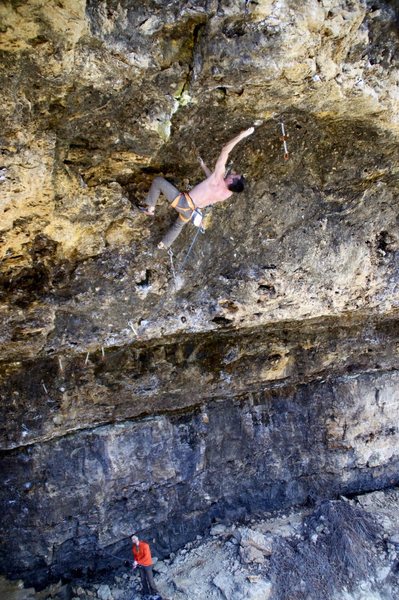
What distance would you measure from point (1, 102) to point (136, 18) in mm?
896

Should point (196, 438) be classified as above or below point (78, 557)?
above

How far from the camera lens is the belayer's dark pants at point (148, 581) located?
19.3 ft

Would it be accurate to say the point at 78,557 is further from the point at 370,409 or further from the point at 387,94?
the point at 387,94

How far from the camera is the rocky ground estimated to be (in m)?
5.96

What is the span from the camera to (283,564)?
6266 mm

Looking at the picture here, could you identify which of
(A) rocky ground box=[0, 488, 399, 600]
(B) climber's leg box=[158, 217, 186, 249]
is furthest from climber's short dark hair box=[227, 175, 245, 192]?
(A) rocky ground box=[0, 488, 399, 600]

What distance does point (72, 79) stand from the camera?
2887mm

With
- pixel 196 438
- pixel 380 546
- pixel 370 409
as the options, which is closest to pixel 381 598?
pixel 380 546

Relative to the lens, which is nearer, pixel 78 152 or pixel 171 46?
pixel 171 46

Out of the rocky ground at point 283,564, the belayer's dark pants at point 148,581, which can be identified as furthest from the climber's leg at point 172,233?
the rocky ground at point 283,564

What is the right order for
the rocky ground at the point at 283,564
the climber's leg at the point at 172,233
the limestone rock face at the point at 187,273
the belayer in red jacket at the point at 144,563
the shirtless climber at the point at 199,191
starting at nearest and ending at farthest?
the limestone rock face at the point at 187,273, the shirtless climber at the point at 199,191, the climber's leg at the point at 172,233, the belayer in red jacket at the point at 144,563, the rocky ground at the point at 283,564

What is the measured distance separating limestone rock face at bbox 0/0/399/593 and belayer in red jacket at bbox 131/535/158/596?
1.38 ft

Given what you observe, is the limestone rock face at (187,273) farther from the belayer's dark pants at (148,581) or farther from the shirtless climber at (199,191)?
the belayer's dark pants at (148,581)

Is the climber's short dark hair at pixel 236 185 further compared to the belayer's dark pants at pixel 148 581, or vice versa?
the belayer's dark pants at pixel 148 581
